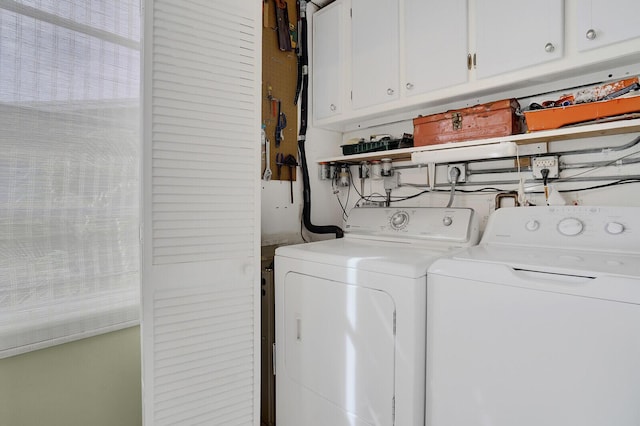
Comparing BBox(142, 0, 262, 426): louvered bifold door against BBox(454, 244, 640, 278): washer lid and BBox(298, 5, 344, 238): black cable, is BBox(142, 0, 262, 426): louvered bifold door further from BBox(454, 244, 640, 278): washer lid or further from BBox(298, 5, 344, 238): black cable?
BBox(454, 244, 640, 278): washer lid

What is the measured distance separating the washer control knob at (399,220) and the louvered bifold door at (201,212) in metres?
0.78

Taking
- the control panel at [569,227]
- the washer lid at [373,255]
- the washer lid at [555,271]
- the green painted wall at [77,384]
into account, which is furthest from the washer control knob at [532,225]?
the green painted wall at [77,384]

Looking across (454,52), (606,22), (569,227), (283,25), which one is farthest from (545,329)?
(283,25)

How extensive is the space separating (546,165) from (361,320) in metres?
1.20

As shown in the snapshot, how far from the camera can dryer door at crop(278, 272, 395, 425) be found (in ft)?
4.46

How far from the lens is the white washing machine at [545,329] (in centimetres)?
93

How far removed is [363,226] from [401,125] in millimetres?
754

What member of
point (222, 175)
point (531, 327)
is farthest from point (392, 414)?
point (222, 175)

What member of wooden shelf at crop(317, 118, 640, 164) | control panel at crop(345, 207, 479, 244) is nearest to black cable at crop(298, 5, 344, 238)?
control panel at crop(345, 207, 479, 244)

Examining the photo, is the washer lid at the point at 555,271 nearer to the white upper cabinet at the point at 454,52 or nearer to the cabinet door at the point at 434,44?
the white upper cabinet at the point at 454,52

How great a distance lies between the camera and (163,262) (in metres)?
1.44

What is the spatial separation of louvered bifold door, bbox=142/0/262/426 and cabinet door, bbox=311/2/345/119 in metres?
0.69

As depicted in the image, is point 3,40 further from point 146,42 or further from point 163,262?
point 163,262

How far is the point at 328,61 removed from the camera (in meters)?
2.28
